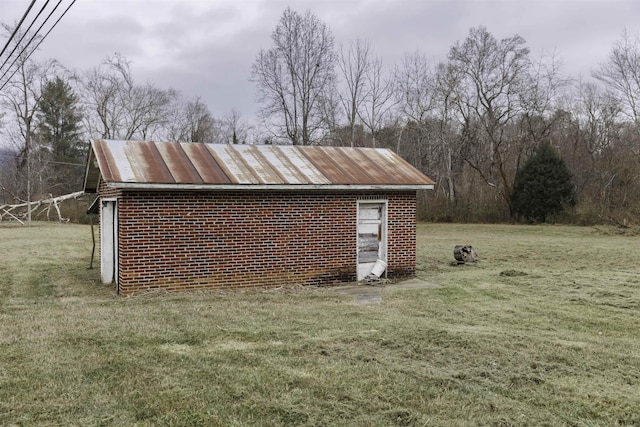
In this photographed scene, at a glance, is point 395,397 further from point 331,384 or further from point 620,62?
point 620,62

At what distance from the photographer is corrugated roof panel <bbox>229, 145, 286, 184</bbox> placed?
11.1m

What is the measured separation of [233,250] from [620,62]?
36595 mm

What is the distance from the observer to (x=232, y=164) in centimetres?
1160

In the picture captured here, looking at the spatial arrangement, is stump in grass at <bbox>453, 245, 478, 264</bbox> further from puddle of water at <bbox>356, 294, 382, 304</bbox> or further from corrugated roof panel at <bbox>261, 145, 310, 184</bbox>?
corrugated roof panel at <bbox>261, 145, 310, 184</bbox>

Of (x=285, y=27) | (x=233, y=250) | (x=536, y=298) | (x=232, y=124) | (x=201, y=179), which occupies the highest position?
(x=285, y=27)

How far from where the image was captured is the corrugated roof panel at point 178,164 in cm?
1023

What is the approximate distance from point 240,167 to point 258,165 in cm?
49

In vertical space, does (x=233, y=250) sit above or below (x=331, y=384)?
above

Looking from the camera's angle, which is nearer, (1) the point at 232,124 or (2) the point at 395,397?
(2) the point at 395,397

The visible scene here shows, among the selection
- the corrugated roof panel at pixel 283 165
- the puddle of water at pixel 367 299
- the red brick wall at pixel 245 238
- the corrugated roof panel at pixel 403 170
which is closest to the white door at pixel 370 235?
the red brick wall at pixel 245 238

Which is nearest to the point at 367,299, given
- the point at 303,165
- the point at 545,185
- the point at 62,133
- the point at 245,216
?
the point at 245,216

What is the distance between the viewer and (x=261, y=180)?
1091cm

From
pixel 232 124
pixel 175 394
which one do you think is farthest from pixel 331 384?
pixel 232 124

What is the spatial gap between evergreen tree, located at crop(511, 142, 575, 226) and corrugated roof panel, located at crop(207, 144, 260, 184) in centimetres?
2599
